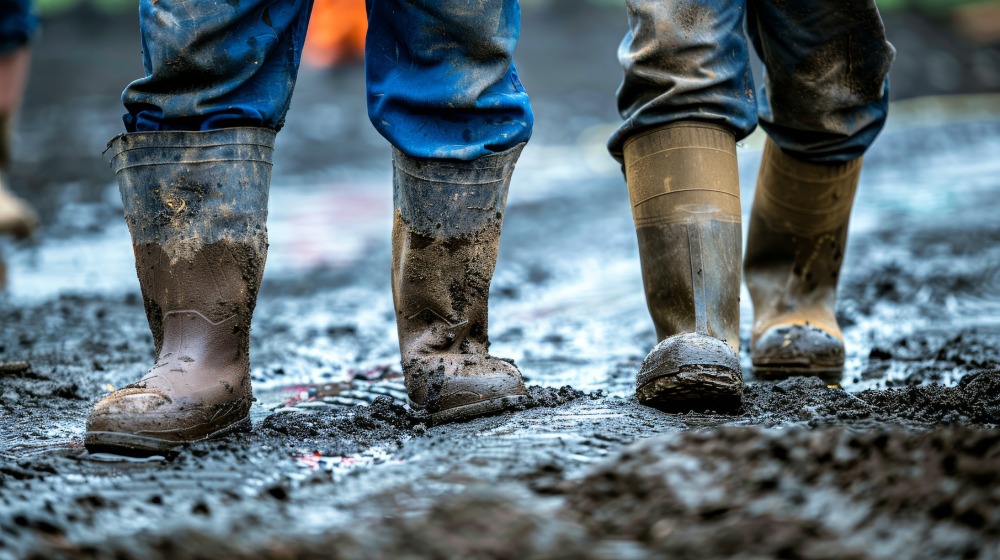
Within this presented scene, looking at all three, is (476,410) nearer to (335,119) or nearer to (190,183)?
(190,183)

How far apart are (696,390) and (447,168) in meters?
0.57

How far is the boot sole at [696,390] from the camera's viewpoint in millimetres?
1749

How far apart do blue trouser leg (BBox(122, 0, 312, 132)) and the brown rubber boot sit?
1229mm

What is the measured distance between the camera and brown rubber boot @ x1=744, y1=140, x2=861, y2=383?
238 centimetres

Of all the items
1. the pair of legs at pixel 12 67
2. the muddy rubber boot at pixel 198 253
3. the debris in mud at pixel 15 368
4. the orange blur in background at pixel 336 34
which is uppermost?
the orange blur in background at pixel 336 34

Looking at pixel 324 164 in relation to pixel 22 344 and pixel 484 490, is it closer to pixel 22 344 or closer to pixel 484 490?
pixel 22 344

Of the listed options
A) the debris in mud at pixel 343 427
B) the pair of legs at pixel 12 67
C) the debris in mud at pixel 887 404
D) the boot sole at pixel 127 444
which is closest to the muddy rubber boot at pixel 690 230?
the debris in mud at pixel 887 404

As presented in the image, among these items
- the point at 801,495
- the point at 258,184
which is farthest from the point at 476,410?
the point at 801,495

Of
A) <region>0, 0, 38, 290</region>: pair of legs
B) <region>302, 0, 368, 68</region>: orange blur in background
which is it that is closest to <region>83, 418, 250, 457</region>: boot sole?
<region>0, 0, 38, 290</region>: pair of legs

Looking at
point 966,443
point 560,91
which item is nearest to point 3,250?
point 966,443

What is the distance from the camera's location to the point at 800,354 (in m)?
2.36

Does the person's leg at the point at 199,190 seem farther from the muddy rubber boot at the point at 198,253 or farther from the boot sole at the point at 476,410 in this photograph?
the boot sole at the point at 476,410

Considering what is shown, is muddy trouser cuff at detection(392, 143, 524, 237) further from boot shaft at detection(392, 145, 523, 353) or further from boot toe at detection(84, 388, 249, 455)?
boot toe at detection(84, 388, 249, 455)

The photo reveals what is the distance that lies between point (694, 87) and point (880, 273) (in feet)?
6.00
